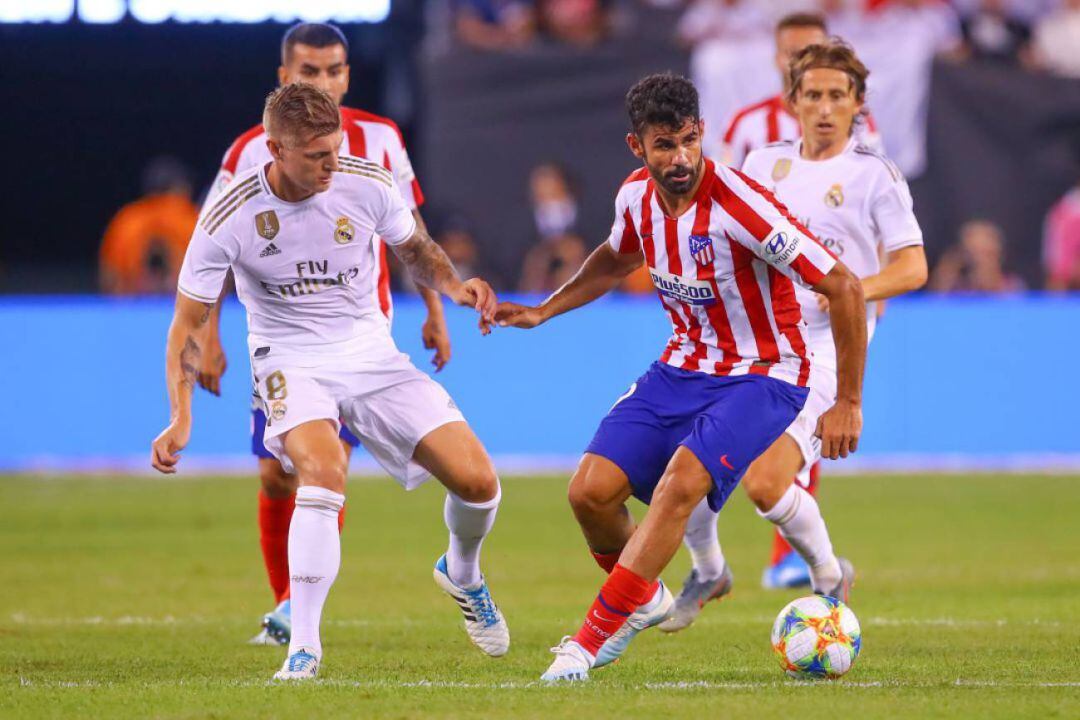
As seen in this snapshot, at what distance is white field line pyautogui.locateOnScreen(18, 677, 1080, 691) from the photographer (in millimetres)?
5883

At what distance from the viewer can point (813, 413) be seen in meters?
7.34

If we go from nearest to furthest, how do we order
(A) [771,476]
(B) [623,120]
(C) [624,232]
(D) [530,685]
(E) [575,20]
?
1. (D) [530,685]
2. (C) [624,232]
3. (A) [771,476]
4. (B) [623,120]
5. (E) [575,20]

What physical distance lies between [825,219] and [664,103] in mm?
1855

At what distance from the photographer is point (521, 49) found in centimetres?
1678

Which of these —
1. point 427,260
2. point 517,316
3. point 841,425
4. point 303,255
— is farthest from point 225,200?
point 841,425

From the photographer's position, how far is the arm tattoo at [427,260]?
6.78 m

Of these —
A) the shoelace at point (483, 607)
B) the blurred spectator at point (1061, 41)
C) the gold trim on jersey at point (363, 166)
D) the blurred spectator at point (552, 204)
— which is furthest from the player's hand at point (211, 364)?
the blurred spectator at point (1061, 41)

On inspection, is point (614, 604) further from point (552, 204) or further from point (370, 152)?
point (552, 204)

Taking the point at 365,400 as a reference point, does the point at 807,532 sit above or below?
below

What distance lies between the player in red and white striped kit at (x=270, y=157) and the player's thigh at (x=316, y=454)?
1025 mm

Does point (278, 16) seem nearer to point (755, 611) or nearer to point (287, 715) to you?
point (755, 611)

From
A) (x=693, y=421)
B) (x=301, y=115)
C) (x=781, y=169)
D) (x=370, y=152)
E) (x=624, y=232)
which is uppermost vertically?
(x=301, y=115)

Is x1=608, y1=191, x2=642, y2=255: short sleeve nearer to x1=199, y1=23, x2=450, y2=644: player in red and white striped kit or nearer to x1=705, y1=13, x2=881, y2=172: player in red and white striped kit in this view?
x1=199, y1=23, x2=450, y2=644: player in red and white striped kit

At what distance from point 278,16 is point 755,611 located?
11.6m
